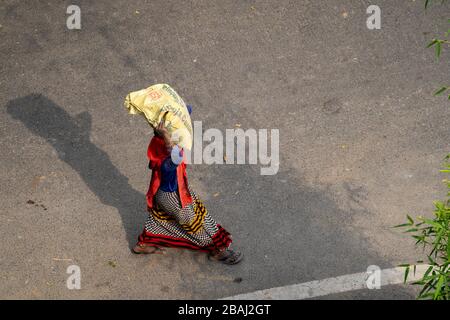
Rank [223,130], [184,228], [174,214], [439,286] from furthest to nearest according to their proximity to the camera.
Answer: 1. [223,130]
2. [184,228]
3. [174,214]
4. [439,286]

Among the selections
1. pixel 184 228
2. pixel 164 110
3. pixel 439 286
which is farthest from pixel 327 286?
pixel 164 110

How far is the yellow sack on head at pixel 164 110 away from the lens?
702 cm

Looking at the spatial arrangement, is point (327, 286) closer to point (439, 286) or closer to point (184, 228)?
point (184, 228)

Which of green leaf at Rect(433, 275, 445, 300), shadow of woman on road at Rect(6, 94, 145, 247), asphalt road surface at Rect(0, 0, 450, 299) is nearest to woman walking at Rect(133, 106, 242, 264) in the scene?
asphalt road surface at Rect(0, 0, 450, 299)

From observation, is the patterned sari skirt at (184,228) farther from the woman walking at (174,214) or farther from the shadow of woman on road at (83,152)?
the shadow of woman on road at (83,152)

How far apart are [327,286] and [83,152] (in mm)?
2984

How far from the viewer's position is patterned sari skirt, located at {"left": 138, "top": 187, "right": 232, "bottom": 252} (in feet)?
25.1

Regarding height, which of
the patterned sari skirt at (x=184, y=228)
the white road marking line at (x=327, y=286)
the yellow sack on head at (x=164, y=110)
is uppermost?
the yellow sack on head at (x=164, y=110)

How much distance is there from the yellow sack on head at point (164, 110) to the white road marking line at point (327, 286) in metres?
1.64

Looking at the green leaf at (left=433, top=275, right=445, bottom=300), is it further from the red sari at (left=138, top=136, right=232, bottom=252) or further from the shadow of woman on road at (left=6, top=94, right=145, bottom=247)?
the shadow of woman on road at (left=6, top=94, right=145, bottom=247)

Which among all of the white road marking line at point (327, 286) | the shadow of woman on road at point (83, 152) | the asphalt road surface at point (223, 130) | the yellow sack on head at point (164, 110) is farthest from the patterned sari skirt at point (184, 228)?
the yellow sack on head at point (164, 110)

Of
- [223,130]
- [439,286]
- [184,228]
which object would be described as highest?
[223,130]

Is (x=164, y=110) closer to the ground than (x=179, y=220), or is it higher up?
higher up

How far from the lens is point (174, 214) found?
7.68m
